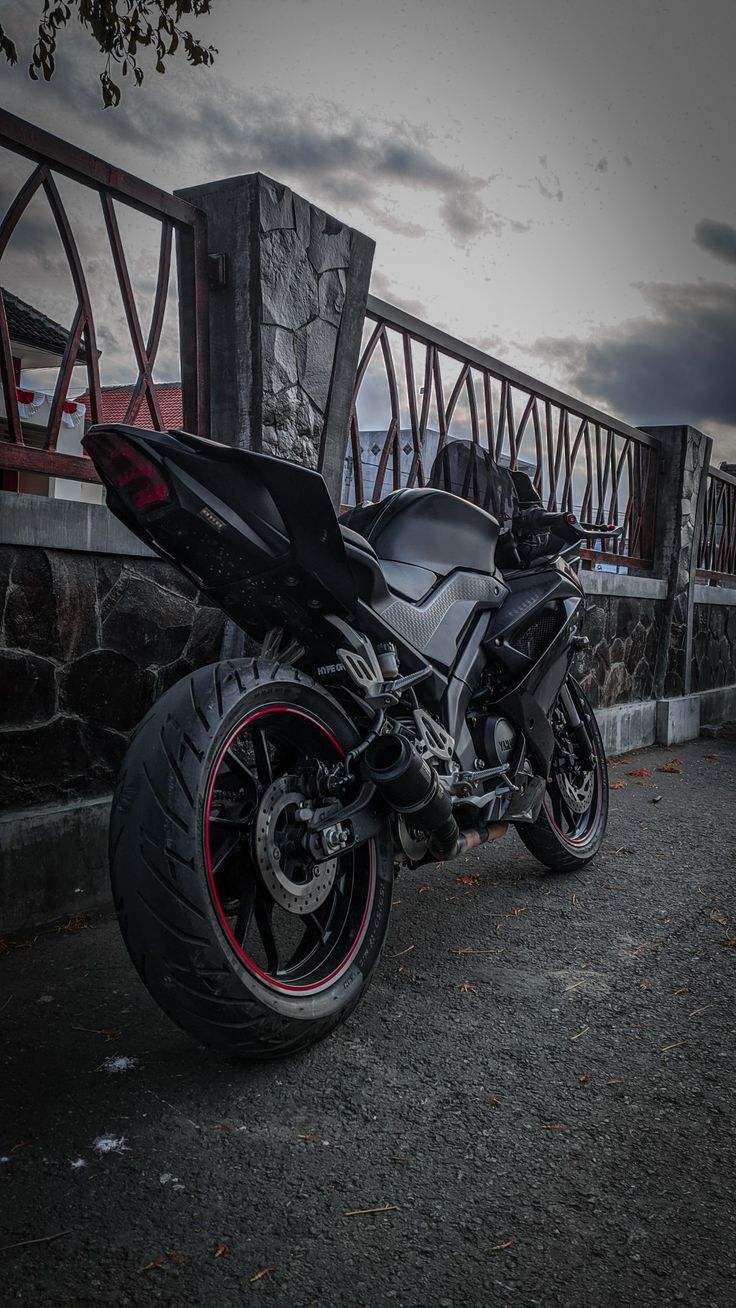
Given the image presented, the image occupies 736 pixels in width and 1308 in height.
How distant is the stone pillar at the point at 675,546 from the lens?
27.9ft

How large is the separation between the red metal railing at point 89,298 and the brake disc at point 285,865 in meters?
1.71

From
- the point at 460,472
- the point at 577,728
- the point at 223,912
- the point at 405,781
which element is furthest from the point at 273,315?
the point at 223,912

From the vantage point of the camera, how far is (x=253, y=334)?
387cm

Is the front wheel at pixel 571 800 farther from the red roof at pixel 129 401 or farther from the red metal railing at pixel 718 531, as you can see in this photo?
the red metal railing at pixel 718 531

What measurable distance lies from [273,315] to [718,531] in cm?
772

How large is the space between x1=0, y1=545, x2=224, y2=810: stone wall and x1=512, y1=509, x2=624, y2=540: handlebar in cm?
134

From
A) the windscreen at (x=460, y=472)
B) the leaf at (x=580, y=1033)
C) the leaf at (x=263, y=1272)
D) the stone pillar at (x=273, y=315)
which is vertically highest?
the stone pillar at (x=273, y=315)

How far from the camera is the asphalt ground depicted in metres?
1.56

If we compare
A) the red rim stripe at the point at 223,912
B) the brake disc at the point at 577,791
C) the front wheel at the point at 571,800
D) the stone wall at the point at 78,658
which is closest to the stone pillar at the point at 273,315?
the stone wall at the point at 78,658

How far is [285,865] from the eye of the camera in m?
2.31

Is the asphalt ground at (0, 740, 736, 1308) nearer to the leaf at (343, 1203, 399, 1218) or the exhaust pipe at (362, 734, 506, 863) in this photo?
the leaf at (343, 1203, 399, 1218)

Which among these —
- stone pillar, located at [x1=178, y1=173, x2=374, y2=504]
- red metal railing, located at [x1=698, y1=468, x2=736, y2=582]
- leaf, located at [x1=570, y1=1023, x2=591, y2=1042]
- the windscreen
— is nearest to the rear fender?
leaf, located at [x1=570, y1=1023, x2=591, y2=1042]

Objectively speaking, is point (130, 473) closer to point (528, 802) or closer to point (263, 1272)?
point (263, 1272)

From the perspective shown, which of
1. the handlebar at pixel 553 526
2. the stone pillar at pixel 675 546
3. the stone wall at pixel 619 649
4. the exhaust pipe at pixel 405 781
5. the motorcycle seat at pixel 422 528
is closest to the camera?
the exhaust pipe at pixel 405 781
